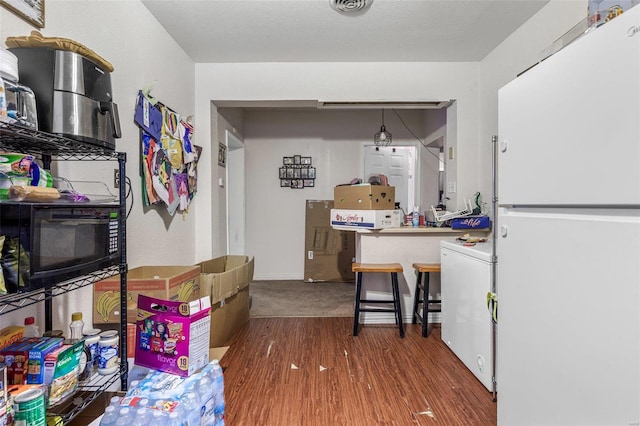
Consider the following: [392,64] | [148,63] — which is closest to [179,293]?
[148,63]

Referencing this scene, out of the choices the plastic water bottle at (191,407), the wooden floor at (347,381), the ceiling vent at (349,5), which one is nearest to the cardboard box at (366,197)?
the wooden floor at (347,381)

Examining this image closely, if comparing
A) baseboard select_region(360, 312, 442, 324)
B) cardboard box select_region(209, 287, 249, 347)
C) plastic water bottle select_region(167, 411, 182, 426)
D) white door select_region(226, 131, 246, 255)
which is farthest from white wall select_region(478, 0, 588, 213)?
white door select_region(226, 131, 246, 255)

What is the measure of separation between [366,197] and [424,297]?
3.26ft

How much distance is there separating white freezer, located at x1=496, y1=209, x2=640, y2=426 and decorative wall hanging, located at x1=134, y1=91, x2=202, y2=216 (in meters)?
2.20

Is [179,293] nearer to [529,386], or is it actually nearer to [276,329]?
[276,329]

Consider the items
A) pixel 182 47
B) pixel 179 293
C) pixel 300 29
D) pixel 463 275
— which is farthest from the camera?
pixel 182 47

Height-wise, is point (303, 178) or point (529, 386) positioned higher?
point (303, 178)

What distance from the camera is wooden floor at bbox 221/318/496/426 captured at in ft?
5.54

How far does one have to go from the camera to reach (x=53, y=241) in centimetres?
98

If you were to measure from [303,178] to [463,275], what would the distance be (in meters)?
3.08

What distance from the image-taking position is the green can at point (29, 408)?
91cm

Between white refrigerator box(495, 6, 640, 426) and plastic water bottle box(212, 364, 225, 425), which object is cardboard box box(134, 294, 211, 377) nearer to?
plastic water bottle box(212, 364, 225, 425)

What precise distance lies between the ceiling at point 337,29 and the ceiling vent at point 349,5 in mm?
50

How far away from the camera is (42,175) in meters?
1.05
